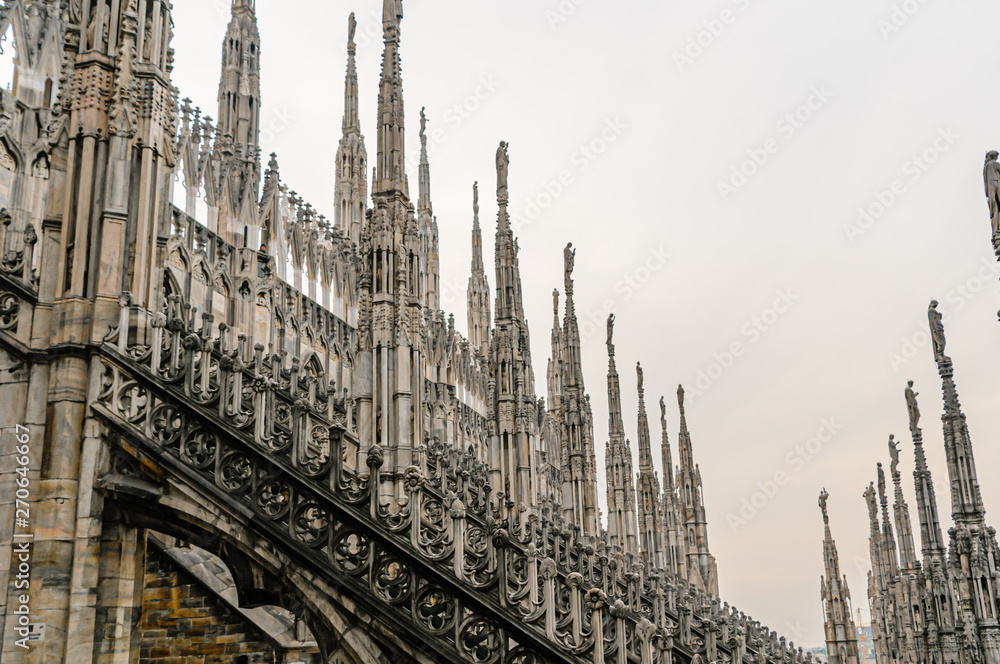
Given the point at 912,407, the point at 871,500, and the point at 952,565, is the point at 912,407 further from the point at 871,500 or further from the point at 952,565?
the point at 871,500

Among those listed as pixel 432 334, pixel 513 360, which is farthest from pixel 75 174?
pixel 432 334

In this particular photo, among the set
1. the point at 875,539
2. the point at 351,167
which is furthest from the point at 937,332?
the point at 875,539

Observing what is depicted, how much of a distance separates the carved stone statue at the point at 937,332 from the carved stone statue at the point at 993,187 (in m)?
10.1

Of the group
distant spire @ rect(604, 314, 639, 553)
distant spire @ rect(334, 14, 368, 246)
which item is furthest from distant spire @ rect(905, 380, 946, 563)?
distant spire @ rect(334, 14, 368, 246)

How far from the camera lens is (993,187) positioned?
11.3m

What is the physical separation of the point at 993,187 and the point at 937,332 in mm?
10593

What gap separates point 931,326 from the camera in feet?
68.4

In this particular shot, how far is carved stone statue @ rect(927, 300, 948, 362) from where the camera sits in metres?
20.8

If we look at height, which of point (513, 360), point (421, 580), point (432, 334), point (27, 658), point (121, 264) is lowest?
point (27, 658)

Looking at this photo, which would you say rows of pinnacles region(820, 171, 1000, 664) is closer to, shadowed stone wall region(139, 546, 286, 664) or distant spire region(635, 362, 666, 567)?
distant spire region(635, 362, 666, 567)

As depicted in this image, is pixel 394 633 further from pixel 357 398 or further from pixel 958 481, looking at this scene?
pixel 958 481

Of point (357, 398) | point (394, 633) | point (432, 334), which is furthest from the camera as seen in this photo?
point (432, 334)

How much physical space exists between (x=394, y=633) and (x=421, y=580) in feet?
1.43

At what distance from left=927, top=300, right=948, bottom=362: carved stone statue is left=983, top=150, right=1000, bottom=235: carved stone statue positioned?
33.1ft
